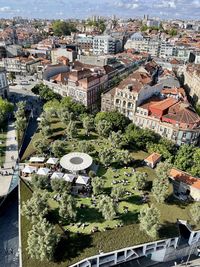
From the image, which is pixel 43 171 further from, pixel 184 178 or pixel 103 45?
pixel 103 45

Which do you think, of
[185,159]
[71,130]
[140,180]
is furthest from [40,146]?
[185,159]

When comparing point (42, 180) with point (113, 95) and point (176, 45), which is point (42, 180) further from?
point (176, 45)

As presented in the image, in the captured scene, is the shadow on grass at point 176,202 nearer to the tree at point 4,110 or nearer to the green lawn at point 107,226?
the green lawn at point 107,226

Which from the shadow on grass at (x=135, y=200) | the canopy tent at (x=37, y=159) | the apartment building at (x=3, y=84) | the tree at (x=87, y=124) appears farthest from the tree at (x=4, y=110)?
the shadow on grass at (x=135, y=200)

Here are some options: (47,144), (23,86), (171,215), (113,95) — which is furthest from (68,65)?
(171,215)

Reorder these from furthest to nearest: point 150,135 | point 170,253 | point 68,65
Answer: point 68,65
point 150,135
point 170,253

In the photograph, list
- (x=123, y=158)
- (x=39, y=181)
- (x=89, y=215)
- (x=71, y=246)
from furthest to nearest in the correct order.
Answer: (x=123, y=158), (x=39, y=181), (x=89, y=215), (x=71, y=246)
